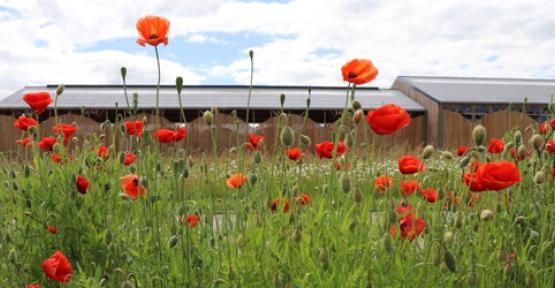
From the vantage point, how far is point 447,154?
201 cm

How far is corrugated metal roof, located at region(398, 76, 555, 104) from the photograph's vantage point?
19594mm

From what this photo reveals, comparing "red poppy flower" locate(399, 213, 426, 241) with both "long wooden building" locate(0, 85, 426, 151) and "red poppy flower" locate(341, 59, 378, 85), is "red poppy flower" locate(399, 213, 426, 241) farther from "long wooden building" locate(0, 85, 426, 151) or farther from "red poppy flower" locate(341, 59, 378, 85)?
"long wooden building" locate(0, 85, 426, 151)

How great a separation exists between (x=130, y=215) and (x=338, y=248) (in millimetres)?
1381

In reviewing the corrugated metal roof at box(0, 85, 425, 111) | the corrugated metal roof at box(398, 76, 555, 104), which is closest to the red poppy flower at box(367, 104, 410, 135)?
the corrugated metal roof at box(0, 85, 425, 111)

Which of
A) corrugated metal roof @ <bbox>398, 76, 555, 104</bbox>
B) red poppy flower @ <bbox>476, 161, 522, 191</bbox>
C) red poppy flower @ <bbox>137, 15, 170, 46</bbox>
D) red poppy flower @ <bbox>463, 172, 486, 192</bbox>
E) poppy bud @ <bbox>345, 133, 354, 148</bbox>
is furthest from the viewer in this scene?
corrugated metal roof @ <bbox>398, 76, 555, 104</bbox>

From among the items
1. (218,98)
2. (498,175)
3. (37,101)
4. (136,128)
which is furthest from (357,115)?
(218,98)

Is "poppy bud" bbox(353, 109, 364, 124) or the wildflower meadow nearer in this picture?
the wildflower meadow

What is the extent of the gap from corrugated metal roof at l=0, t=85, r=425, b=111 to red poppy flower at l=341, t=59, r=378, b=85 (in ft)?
50.3

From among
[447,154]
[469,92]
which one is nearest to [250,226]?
[447,154]

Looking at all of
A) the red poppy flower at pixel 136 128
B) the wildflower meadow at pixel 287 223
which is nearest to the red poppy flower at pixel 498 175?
the wildflower meadow at pixel 287 223

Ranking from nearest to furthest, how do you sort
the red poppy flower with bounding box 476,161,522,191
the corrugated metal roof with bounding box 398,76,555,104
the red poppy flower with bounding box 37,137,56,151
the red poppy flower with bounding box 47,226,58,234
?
the red poppy flower with bounding box 476,161,522,191, the red poppy flower with bounding box 47,226,58,234, the red poppy flower with bounding box 37,137,56,151, the corrugated metal roof with bounding box 398,76,555,104

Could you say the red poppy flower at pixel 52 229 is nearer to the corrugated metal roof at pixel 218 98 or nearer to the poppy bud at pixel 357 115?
the poppy bud at pixel 357 115

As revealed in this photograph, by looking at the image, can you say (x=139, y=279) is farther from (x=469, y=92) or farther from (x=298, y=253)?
(x=469, y=92)

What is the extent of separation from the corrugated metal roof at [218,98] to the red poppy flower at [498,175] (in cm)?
1578
